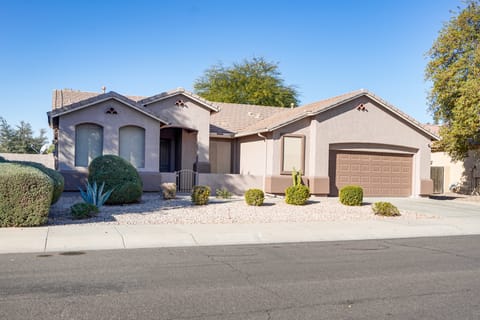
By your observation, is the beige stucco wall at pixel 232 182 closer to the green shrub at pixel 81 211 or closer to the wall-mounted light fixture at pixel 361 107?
the wall-mounted light fixture at pixel 361 107

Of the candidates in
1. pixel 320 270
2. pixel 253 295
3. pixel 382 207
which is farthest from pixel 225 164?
pixel 253 295

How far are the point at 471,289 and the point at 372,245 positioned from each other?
4.52 m

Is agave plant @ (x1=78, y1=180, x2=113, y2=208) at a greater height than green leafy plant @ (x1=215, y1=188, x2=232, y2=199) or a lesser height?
greater

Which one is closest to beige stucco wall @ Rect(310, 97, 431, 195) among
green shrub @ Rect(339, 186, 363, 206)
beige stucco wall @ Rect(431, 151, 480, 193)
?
green shrub @ Rect(339, 186, 363, 206)

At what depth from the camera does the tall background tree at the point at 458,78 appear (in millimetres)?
24047

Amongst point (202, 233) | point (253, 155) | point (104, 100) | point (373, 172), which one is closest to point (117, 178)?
point (104, 100)

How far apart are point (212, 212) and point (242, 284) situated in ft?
29.7

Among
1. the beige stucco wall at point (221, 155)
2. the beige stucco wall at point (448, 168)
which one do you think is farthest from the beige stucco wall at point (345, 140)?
the beige stucco wall at point (448, 168)

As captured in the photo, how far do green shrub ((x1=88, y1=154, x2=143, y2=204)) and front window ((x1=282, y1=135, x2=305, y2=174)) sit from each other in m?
7.75

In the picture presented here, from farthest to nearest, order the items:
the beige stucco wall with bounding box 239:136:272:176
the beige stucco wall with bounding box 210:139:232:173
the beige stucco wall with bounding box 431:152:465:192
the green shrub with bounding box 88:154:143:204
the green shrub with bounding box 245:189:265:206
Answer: the beige stucco wall with bounding box 431:152:465:192 < the beige stucco wall with bounding box 210:139:232:173 < the beige stucco wall with bounding box 239:136:272:176 < the green shrub with bounding box 245:189:265:206 < the green shrub with bounding box 88:154:143:204

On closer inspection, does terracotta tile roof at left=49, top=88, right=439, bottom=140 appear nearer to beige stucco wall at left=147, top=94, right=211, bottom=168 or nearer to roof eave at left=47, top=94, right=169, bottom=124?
roof eave at left=47, top=94, right=169, bottom=124

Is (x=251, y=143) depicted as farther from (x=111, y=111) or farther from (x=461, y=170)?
(x=461, y=170)

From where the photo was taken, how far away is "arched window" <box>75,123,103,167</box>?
21.2 meters

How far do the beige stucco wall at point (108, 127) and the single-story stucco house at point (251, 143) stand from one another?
0.04m
